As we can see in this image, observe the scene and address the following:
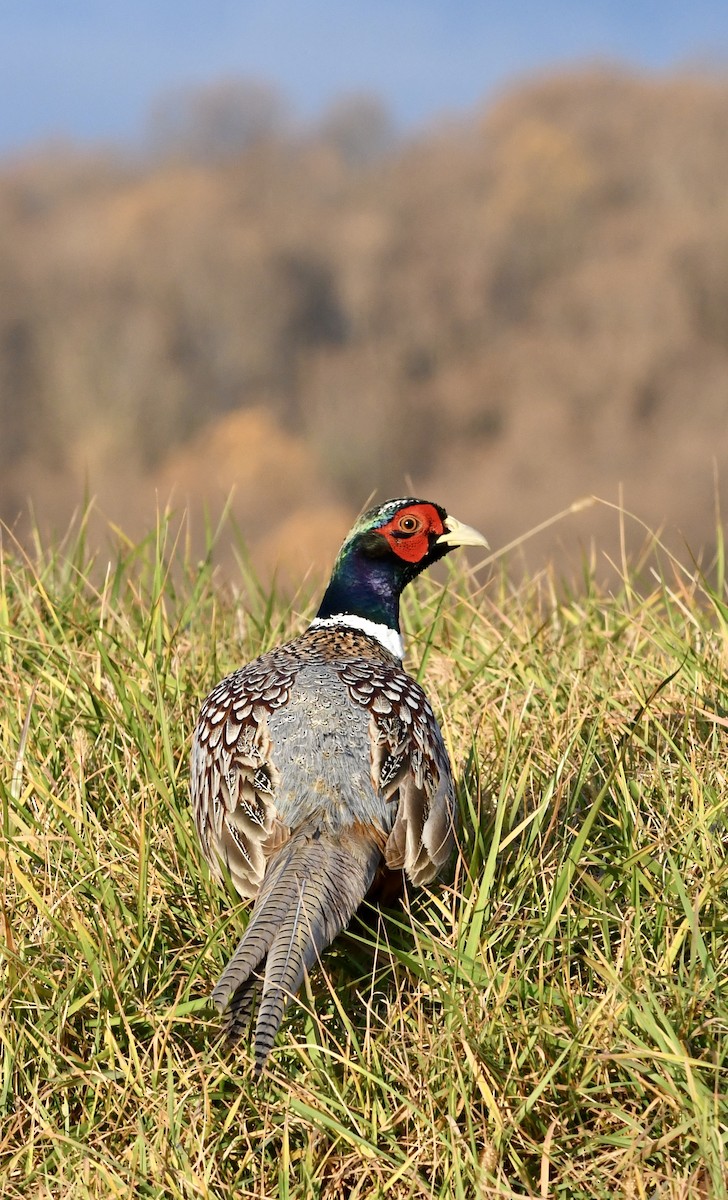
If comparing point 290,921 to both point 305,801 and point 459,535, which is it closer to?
point 305,801

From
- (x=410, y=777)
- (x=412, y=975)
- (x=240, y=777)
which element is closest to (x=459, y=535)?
(x=410, y=777)

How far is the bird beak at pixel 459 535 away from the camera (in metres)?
3.48

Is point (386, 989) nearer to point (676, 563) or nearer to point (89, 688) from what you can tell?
point (89, 688)

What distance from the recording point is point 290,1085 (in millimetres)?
2350

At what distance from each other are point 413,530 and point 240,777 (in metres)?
0.98

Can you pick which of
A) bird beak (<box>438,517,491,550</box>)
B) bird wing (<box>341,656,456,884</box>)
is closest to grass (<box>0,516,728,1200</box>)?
bird wing (<box>341,656,456,884</box>)

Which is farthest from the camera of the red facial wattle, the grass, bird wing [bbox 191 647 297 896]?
the red facial wattle

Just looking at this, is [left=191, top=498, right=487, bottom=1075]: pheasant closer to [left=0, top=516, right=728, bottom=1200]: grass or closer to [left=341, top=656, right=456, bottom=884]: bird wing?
[left=341, top=656, right=456, bottom=884]: bird wing

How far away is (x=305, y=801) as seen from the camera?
2689 mm

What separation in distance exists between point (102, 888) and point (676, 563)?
80.8 inches

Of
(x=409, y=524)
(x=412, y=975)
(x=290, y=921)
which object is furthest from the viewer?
(x=409, y=524)

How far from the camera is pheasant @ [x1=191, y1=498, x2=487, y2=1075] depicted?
2412 millimetres

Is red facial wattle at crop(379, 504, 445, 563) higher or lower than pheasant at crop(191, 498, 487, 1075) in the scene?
higher

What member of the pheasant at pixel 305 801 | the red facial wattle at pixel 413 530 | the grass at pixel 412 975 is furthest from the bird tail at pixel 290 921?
the red facial wattle at pixel 413 530
